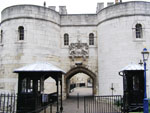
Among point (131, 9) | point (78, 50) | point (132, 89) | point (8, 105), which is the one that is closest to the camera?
point (132, 89)

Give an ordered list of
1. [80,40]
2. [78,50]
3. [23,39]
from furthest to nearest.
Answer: [80,40]
[78,50]
[23,39]

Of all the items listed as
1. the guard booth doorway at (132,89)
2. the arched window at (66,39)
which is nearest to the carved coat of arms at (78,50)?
the arched window at (66,39)

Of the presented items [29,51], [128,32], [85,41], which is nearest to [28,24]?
[29,51]

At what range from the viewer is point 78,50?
61.4ft

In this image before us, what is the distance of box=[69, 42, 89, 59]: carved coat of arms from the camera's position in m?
18.6

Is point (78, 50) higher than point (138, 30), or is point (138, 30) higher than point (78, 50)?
point (138, 30)

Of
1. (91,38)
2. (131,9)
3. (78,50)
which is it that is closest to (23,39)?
(78,50)

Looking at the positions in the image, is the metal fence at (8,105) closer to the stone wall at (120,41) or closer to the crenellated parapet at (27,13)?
the crenellated parapet at (27,13)

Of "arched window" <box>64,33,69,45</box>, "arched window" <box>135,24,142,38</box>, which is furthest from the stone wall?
"arched window" <box>64,33,69,45</box>

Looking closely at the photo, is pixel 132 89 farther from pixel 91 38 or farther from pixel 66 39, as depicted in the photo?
pixel 66 39

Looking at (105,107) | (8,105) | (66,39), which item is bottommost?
(8,105)

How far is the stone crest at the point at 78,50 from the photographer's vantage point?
18.6m

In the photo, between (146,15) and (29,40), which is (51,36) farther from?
(146,15)

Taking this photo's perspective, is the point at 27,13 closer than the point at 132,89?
No
